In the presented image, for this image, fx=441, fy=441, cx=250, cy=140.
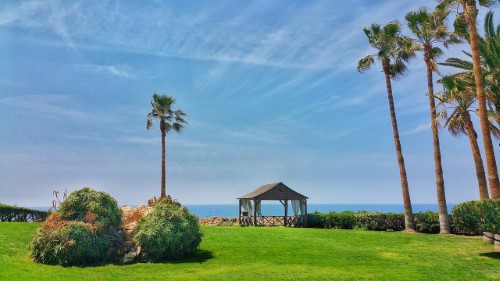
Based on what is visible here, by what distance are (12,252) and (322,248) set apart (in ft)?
47.1

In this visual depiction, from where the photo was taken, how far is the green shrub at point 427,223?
33375 millimetres

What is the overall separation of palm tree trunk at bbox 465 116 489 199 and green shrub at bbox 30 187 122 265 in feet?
65.1

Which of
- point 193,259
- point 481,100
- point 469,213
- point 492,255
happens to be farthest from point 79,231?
point 481,100

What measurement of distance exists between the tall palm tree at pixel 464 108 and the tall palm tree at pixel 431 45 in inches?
92.0

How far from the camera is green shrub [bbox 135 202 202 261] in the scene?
19.1 metres

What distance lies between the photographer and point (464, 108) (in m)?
27.0

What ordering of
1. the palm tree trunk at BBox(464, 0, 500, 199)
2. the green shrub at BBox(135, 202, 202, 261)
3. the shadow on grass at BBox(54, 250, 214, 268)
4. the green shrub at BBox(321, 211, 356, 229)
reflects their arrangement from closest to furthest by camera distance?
the shadow on grass at BBox(54, 250, 214, 268), the green shrub at BBox(135, 202, 202, 261), the palm tree trunk at BBox(464, 0, 500, 199), the green shrub at BBox(321, 211, 356, 229)

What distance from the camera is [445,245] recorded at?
24.2 m

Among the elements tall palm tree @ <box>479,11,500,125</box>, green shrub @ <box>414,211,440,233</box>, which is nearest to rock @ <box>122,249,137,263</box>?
tall palm tree @ <box>479,11,500,125</box>

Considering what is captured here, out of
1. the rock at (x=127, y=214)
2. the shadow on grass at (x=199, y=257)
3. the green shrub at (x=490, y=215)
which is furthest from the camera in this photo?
the rock at (x=127, y=214)

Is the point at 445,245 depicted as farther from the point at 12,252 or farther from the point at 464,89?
the point at 12,252

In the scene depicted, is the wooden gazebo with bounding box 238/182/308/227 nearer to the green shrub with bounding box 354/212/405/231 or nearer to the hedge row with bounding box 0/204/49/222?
the green shrub with bounding box 354/212/405/231

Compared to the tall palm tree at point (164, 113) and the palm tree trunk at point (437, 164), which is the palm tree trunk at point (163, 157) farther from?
the palm tree trunk at point (437, 164)

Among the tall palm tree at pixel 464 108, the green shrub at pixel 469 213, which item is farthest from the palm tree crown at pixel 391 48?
the green shrub at pixel 469 213
